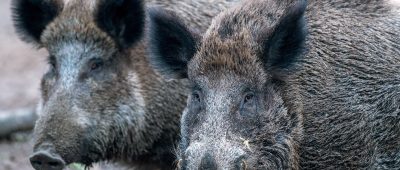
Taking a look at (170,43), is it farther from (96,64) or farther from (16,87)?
(16,87)

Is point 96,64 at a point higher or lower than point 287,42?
lower

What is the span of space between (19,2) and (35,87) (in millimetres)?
5984

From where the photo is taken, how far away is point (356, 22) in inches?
296

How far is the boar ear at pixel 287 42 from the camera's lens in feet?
22.5

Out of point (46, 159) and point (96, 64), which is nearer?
point (46, 159)

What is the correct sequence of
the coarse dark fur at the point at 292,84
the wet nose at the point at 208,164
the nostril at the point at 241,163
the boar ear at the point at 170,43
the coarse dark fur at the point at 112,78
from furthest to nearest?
the coarse dark fur at the point at 112,78
the boar ear at the point at 170,43
the coarse dark fur at the point at 292,84
the nostril at the point at 241,163
the wet nose at the point at 208,164

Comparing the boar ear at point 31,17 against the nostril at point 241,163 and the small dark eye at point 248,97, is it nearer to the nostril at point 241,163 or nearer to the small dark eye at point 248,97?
the small dark eye at point 248,97

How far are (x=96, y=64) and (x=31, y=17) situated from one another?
76 centimetres

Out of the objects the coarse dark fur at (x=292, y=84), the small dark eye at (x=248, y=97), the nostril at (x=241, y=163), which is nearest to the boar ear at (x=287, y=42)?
the coarse dark fur at (x=292, y=84)

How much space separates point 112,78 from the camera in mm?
8766

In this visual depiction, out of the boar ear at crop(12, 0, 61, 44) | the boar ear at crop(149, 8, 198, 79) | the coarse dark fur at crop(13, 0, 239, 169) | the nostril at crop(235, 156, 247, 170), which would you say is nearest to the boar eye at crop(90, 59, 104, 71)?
the coarse dark fur at crop(13, 0, 239, 169)

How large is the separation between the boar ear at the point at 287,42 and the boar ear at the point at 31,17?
103 inches

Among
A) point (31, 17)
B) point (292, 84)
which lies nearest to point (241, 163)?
point (292, 84)

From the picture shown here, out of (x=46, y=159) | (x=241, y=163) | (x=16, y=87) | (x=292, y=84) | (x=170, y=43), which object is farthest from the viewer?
(x=16, y=87)
